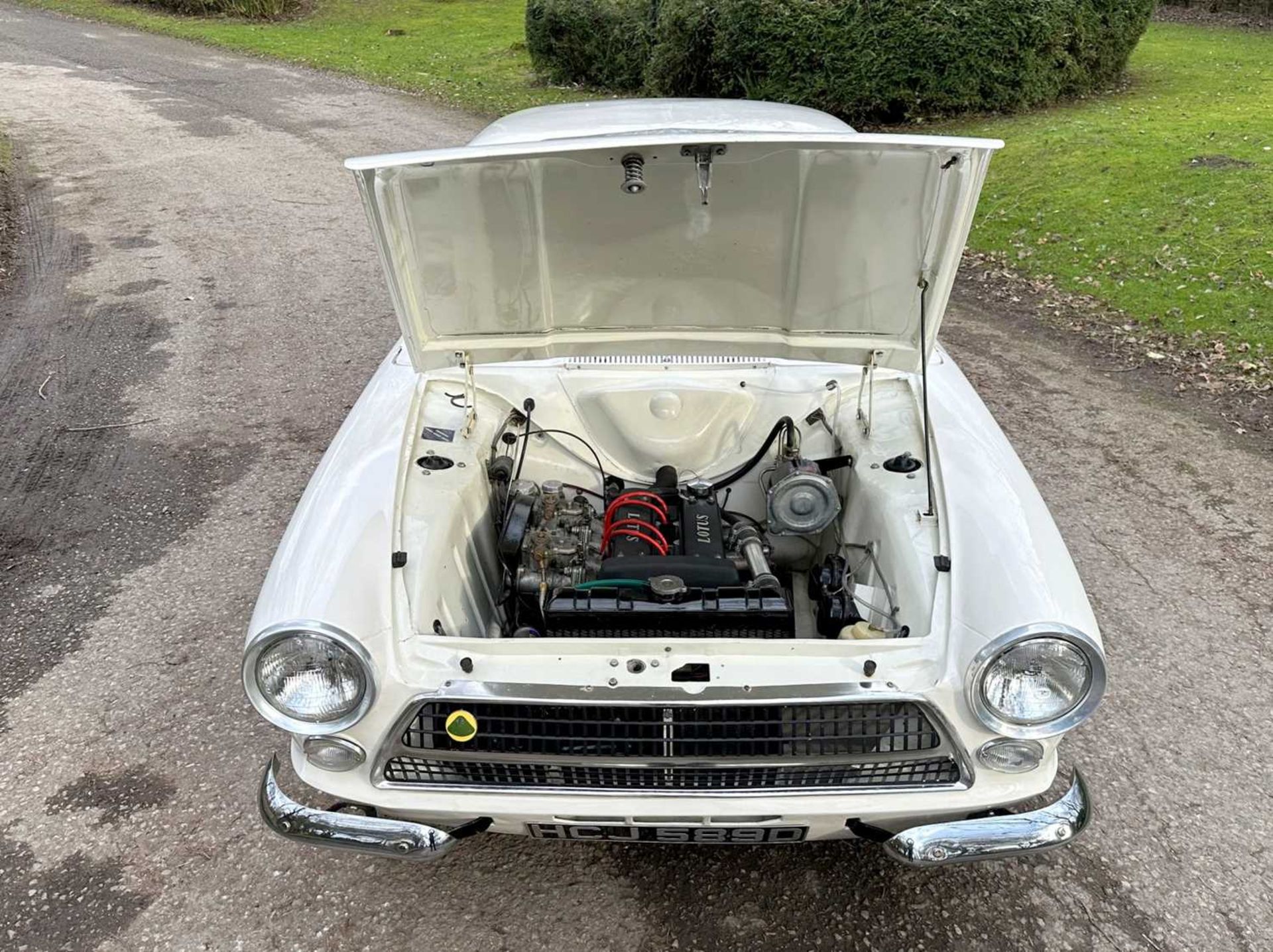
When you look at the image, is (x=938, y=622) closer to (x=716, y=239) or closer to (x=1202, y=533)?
(x=716, y=239)

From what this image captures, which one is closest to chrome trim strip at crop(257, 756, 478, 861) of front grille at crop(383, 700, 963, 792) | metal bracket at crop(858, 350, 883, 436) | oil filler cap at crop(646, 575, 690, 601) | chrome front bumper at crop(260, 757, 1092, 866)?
chrome front bumper at crop(260, 757, 1092, 866)

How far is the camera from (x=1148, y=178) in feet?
28.7

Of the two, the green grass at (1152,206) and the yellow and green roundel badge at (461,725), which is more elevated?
the yellow and green roundel badge at (461,725)

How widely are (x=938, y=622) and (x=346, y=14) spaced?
2472 cm

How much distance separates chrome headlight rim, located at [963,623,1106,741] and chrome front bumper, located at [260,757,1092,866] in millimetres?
248

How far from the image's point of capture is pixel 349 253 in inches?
331

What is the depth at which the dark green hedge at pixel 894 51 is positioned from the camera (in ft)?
35.8

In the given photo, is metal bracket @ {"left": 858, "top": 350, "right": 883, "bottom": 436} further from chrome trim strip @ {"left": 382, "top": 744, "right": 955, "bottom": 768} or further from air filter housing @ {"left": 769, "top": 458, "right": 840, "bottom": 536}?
chrome trim strip @ {"left": 382, "top": 744, "right": 955, "bottom": 768}

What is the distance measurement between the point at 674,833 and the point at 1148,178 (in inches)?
353

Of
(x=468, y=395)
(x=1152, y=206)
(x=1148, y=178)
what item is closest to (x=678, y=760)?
(x=468, y=395)

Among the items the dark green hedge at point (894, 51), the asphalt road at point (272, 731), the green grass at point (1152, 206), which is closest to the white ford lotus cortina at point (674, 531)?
the asphalt road at point (272, 731)

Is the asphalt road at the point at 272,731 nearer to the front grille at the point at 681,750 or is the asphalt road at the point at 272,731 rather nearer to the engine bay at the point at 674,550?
the front grille at the point at 681,750

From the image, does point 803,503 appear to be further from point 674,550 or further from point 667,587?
point 667,587

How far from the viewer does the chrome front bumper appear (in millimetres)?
2199
